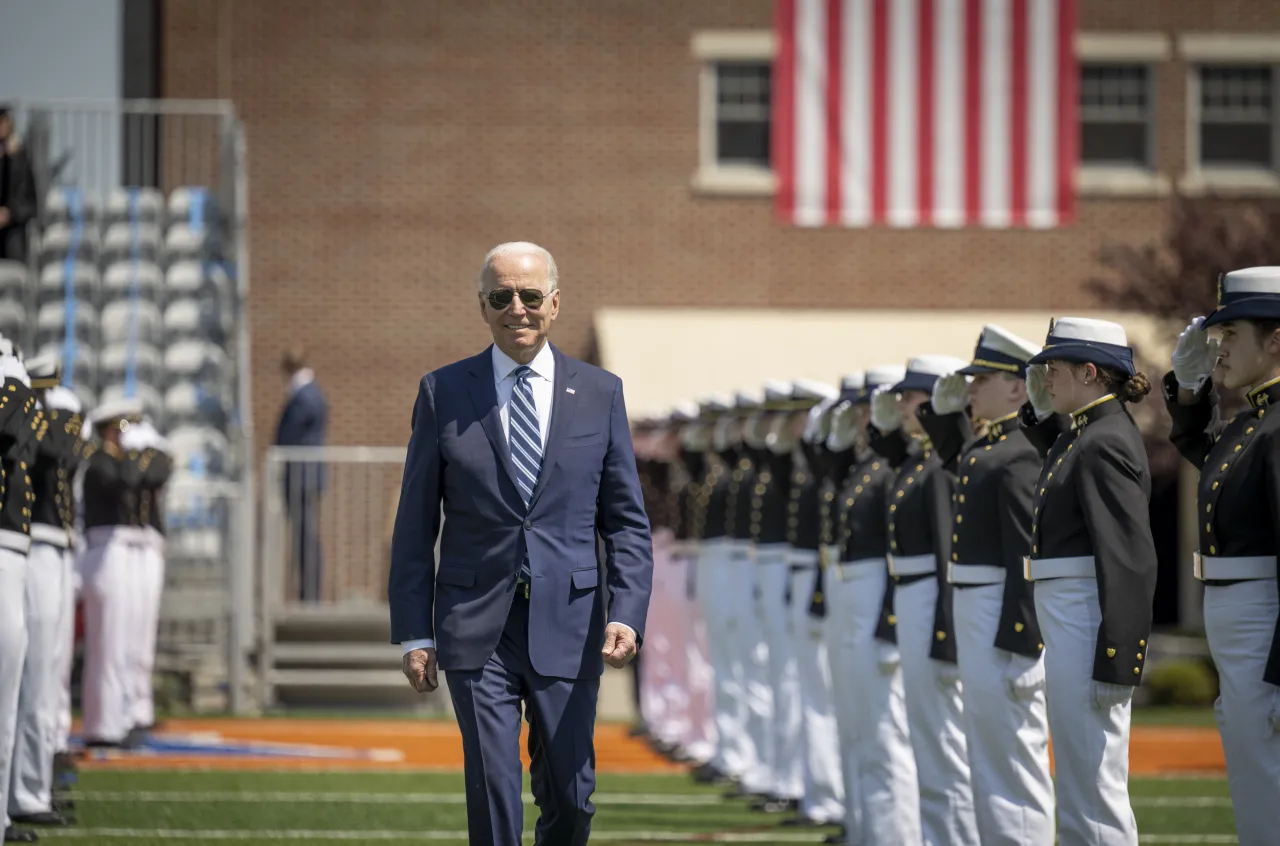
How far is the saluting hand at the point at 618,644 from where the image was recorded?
6371 mm

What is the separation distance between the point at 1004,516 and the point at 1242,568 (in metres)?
1.74

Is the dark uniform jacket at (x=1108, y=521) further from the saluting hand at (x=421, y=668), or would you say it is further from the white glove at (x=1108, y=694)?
the saluting hand at (x=421, y=668)

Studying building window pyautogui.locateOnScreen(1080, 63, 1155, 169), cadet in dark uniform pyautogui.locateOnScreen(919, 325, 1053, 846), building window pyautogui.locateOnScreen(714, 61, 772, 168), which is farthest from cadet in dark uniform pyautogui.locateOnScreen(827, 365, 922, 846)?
building window pyautogui.locateOnScreen(1080, 63, 1155, 169)

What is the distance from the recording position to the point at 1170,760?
1560 cm

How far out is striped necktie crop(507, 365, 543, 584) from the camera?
653 cm

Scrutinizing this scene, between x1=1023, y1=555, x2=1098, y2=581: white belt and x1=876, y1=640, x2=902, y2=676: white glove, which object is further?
x1=876, y1=640, x2=902, y2=676: white glove

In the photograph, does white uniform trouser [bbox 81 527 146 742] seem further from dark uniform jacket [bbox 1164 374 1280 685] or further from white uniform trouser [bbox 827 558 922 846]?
dark uniform jacket [bbox 1164 374 1280 685]

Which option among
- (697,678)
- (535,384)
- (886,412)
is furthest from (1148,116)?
(535,384)

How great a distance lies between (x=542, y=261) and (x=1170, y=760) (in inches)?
408

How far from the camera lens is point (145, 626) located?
1606 cm

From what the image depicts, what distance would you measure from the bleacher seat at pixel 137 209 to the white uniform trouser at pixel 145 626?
289 inches

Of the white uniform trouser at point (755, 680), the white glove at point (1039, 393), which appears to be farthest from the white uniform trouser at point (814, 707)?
the white glove at point (1039, 393)

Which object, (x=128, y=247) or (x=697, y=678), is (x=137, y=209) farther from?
(x=697, y=678)

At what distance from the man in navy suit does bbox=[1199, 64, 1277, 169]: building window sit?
2041cm
